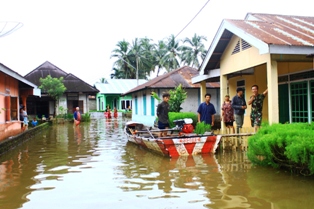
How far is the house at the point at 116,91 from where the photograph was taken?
49.9 metres

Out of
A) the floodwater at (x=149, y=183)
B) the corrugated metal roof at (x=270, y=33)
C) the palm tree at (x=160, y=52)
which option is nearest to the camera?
the floodwater at (x=149, y=183)

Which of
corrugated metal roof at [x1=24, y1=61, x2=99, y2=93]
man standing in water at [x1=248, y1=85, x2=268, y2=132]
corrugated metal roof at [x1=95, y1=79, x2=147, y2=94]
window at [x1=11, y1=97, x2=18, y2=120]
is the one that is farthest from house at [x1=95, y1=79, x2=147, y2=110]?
man standing in water at [x1=248, y1=85, x2=268, y2=132]

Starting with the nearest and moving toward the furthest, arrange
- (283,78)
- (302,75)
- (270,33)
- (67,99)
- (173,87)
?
(270,33)
(302,75)
(283,78)
(173,87)
(67,99)

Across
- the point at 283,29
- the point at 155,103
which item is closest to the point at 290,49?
the point at 283,29

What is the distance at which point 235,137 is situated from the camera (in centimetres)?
991

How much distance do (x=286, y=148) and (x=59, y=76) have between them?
3303 cm

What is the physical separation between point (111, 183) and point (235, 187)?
8.03 ft

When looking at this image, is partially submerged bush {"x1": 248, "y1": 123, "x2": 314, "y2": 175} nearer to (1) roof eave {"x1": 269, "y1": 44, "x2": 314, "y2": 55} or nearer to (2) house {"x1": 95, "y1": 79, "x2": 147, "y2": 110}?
(1) roof eave {"x1": 269, "y1": 44, "x2": 314, "y2": 55}

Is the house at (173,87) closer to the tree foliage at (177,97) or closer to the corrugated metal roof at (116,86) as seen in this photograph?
the tree foliage at (177,97)

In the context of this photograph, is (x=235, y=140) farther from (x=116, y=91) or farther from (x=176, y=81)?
(x=116, y=91)

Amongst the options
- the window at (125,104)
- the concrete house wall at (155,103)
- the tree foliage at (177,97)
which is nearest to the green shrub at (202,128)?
the tree foliage at (177,97)

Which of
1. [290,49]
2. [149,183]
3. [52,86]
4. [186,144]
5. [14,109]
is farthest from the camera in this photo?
[52,86]

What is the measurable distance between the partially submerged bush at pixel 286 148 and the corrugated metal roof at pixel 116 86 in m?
42.3

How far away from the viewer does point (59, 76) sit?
36406 mm
